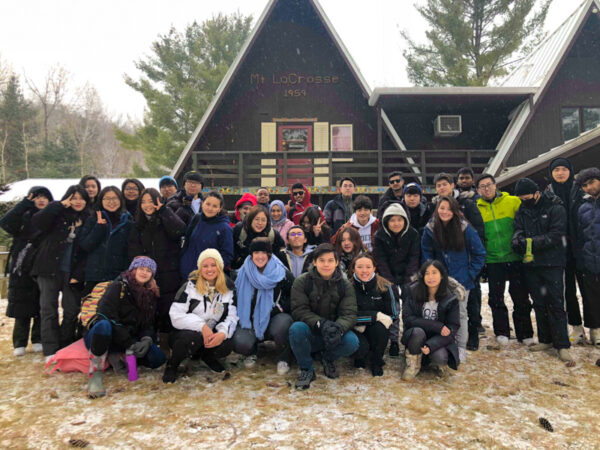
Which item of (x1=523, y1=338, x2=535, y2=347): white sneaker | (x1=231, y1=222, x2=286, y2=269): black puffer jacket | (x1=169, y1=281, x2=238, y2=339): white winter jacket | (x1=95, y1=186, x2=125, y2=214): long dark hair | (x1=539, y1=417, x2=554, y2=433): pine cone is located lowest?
(x1=539, y1=417, x2=554, y2=433): pine cone

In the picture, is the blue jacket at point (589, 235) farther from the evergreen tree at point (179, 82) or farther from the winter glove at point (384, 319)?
the evergreen tree at point (179, 82)

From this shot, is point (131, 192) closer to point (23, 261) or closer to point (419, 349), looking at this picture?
point (23, 261)

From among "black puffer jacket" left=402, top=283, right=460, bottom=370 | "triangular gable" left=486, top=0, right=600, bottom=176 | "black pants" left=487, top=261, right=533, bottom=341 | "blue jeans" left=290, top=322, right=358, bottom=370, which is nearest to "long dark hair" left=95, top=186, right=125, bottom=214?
"blue jeans" left=290, top=322, right=358, bottom=370

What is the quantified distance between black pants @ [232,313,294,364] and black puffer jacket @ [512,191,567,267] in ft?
8.72

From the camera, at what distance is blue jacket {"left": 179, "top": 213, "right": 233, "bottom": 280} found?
4051mm

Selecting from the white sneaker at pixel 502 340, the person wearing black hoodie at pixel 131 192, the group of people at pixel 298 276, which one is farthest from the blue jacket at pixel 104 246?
the white sneaker at pixel 502 340

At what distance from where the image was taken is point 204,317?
3.56 meters

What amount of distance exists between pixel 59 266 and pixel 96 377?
52.7 inches

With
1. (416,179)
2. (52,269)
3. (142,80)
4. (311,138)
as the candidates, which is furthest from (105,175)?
(52,269)

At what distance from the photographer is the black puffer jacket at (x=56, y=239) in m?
3.84

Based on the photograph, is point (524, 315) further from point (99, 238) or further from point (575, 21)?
point (575, 21)

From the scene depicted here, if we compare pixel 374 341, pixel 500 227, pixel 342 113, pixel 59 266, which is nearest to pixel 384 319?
pixel 374 341

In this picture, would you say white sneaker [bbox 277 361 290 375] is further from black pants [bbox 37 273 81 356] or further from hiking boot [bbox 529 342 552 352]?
hiking boot [bbox 529 342 552 352]

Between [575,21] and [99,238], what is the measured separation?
13411 mm
